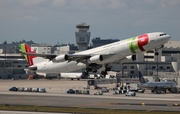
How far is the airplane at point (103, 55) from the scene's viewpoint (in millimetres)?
91463

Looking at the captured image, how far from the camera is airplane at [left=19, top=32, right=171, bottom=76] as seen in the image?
300ft

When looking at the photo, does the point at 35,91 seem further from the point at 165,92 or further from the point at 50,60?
the point at 165,92

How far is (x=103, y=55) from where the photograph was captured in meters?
96.8

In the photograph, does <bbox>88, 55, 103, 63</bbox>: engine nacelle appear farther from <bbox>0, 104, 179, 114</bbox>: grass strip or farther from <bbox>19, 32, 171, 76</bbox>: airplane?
<bbox>0, 104, 179, 114</bbox>: grass strip

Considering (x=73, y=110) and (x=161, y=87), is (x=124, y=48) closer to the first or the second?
(x=73, y=110)

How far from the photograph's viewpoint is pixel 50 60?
10325cm

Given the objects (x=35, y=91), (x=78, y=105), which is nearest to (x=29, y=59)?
(x=35, y=91)

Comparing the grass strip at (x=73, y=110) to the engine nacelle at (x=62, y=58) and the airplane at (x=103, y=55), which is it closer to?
the airplane at (x=103, y=55)

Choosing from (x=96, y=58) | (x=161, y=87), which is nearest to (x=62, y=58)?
(x=96, y=58)

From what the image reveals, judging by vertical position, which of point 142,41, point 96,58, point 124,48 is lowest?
point 96,58

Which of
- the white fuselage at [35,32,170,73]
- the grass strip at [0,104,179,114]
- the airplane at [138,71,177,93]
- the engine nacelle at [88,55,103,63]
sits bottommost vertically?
the grass strip at [0,104,179,114]

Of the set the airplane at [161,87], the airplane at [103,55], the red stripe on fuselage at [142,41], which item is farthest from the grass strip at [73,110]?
the airplane at [161,87]

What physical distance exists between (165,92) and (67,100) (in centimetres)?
3815

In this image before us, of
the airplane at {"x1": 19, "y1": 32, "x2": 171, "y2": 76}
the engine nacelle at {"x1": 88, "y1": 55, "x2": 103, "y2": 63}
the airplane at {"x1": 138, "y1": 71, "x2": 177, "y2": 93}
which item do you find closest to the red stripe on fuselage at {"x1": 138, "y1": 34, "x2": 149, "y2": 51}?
the airplane at {"x1": 19, "y1": 32, "x2": 171, "y2": 76}
